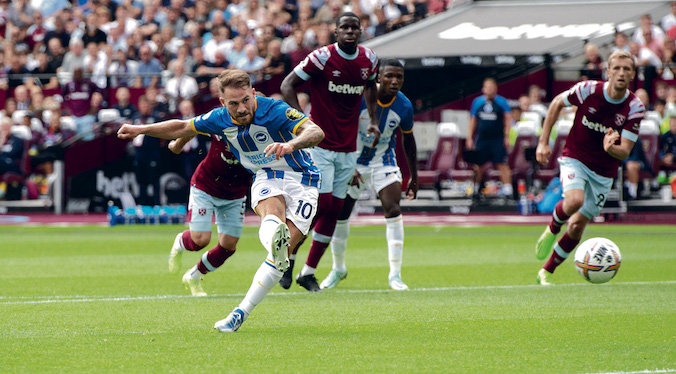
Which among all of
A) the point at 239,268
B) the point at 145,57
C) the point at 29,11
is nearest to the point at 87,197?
the point at 145,57

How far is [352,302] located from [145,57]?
1692 cm

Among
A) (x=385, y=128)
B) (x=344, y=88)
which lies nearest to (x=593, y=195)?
(x=385, y=128)

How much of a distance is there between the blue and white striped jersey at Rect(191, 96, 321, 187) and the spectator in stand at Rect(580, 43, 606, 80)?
14.5 m

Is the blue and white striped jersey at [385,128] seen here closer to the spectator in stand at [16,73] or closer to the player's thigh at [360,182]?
the player's thigh at [360,182]

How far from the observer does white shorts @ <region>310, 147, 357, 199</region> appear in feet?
32.5

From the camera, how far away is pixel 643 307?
8.64 m

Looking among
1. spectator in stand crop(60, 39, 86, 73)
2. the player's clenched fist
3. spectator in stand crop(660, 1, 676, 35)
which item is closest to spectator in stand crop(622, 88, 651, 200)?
spectator in stand crop(660, 1, 676, 35)

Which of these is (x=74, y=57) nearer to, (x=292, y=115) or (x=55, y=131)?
(x=55, y=131)

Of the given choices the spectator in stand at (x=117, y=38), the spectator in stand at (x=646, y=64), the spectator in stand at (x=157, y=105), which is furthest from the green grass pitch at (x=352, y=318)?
the spectator in stand at (x=117, y=38)

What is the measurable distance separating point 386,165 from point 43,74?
17.1 meters

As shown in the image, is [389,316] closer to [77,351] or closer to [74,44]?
[77,351]

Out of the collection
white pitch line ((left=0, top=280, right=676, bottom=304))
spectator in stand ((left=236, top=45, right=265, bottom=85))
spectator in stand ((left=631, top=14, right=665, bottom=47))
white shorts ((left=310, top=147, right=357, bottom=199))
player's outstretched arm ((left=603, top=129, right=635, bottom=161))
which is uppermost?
spectator in stand ((left=631, top=14, right=665, bottom=47))

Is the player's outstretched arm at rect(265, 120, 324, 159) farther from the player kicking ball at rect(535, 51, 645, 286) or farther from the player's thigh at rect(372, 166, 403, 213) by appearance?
the player kicking ball at rect(535, 51, 645, 286)

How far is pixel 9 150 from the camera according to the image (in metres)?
23.1
